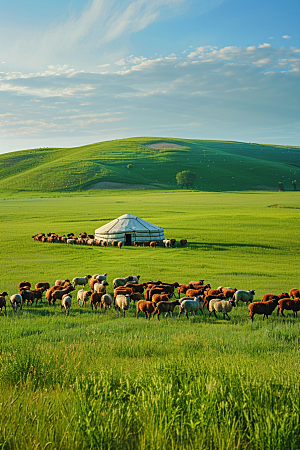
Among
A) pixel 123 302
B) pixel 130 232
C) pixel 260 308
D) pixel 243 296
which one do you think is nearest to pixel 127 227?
pixel 130 232

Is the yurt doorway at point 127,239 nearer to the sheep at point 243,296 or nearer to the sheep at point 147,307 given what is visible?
the sheep at point 243,296

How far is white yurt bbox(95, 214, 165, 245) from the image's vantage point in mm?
39469

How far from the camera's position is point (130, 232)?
3969 centimetres

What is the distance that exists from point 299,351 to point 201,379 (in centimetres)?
424

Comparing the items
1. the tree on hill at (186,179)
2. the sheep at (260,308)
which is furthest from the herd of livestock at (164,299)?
the tree on hill at (186,179)

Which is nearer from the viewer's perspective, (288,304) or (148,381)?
(148,381)

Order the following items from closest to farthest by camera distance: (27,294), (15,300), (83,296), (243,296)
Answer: (15,300) → (27,294) → (243,296) → (83,296)

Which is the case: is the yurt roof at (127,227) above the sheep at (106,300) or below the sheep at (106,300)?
above

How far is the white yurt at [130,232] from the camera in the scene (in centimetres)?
3947

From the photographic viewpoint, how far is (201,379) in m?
5.07

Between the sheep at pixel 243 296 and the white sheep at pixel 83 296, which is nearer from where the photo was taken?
the sheep at pixel 243 296

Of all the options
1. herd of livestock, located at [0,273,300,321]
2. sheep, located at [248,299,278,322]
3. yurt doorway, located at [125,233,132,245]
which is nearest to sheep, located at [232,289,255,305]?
herd of livestock, located at [0,273,300,321]

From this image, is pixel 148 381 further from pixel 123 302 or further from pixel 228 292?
pixel 228 292

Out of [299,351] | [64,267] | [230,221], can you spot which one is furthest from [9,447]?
[230,221]
